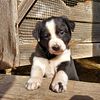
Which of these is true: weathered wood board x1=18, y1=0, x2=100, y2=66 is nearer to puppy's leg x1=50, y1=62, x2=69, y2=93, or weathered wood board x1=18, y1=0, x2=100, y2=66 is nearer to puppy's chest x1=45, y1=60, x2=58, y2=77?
puppy's chest x1=45, y1=60, x2=58, y2=77

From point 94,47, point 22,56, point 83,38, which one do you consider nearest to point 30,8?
point 22,56

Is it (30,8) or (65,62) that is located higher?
(30,8)

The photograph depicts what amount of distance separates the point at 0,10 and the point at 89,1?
202cm

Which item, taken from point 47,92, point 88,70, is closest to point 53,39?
point 47,92

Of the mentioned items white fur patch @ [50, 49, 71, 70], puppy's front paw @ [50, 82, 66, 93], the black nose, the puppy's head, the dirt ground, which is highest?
the puppy's head

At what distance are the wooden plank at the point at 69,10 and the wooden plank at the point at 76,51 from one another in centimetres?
41

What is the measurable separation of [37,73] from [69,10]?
5.86 ft

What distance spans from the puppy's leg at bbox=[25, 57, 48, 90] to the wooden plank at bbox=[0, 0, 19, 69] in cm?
36

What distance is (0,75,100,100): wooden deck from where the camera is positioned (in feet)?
8.17

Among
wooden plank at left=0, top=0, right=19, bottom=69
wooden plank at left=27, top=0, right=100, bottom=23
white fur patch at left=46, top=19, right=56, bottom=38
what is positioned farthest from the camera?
wooden plank at left=27, top=0, right=100, bottom=23

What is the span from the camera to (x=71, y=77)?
3906 mm

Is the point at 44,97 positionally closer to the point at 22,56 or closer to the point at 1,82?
the point at 1,82

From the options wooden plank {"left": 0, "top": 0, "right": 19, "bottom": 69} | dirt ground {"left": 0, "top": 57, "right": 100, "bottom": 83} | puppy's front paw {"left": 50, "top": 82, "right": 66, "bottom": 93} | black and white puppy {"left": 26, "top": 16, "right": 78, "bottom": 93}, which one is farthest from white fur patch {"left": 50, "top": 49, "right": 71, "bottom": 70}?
dirt ground {"left": 0, "top": 57, "right": 100, "bottom": 83}

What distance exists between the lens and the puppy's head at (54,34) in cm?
349
